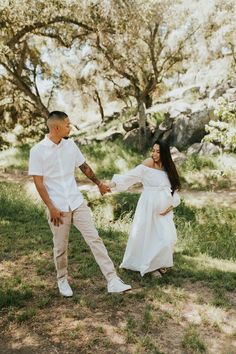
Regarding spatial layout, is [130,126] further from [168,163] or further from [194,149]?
[168,163]

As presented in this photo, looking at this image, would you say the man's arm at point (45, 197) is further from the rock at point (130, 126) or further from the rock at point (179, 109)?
the rock at point (130, 126)

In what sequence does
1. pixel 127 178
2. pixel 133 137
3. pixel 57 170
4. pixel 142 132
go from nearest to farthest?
pixel 57 170
pixel 127 178
pixel 142 132
pixel 133 137

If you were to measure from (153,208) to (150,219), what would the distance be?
0.17 metres

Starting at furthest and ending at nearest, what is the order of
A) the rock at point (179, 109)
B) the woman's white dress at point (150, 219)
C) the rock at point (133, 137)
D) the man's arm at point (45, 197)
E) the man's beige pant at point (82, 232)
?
the rock at point (179, 109) → the rock at point (133, 137) → the woman's white dress at point (150, 219) → the man's beige pant at point (82, 232) → the man's arm at point (45, 197)

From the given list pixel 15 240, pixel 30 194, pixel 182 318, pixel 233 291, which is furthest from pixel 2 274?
pixel 30 194

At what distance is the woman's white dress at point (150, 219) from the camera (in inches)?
250

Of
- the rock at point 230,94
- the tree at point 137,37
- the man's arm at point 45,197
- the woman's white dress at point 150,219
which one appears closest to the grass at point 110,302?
the woman's white dress at point 150,219

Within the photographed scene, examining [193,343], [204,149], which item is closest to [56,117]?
[193,343]

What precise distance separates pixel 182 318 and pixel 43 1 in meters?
12.7

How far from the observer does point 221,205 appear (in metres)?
12.1

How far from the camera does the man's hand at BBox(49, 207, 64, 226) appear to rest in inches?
198

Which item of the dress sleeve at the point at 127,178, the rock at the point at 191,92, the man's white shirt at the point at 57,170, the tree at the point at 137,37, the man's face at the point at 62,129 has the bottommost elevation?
the dress sleeve at the point at 127,178

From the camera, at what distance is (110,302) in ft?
17.2

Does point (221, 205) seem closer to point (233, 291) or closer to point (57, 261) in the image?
point (233, 291)
